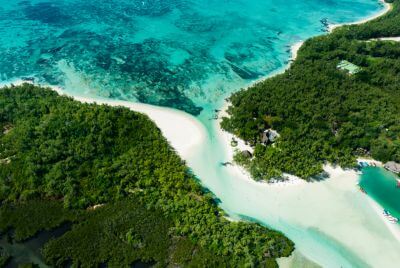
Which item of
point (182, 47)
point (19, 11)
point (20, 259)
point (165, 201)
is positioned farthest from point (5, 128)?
point (19, 11)

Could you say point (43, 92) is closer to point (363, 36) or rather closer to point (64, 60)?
point (64, 60)

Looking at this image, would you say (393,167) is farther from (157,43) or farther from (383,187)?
(157,43)

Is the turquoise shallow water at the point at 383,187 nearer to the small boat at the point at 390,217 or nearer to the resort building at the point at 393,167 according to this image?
the resort building at the point at 393,167

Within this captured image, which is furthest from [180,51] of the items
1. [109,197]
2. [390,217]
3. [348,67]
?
[390,217]

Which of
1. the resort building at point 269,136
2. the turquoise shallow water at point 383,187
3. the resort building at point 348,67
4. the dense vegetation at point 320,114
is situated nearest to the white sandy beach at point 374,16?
the dense vegetation at point 320,114

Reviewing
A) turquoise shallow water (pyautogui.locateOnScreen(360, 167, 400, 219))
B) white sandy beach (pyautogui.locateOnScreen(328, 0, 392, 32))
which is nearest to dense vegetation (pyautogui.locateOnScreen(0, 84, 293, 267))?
turquoise shallow water (pyautogui.locateOnScreen(360, 167, 400, 219))

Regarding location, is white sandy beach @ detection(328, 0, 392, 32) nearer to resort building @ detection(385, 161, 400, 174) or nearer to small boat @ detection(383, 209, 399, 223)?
resort building @ detection(385, 161, 400, 174)
